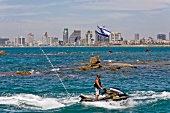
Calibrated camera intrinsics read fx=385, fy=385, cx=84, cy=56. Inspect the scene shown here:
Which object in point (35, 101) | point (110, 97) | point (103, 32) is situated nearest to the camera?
point (110, 97)

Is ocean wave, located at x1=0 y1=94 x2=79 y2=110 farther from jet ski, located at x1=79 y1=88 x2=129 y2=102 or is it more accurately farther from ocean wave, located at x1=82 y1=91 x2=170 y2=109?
ocean wave, located at x1=82 y1=91 x2=170 y2=109

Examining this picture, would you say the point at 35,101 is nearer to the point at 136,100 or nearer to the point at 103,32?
the point at 136,100

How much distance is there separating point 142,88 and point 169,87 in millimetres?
3496

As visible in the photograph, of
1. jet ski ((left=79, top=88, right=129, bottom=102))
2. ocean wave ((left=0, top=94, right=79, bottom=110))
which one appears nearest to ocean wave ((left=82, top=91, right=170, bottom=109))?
jet ski ((left=79, top=88, right=129, bottom=102))

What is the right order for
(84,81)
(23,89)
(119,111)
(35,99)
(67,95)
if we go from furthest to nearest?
(84,81)
(23,89)
(67,95)
(35,99)
(119,111)

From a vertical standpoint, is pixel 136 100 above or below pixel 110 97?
below

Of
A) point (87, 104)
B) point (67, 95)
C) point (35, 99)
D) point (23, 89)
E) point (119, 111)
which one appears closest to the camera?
point (119, 111)

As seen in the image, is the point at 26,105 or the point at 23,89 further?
the point at 23,89

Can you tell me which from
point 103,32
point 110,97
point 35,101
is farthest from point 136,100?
point 103,32

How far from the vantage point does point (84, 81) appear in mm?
54062

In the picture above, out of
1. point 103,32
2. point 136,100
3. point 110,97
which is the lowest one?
point 136,100

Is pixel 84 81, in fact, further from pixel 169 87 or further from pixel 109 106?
pixel 109 106

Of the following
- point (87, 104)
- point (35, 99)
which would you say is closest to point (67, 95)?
point (35, 99)

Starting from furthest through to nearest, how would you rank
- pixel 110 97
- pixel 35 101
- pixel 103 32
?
pixel 103 32
pixel 35 101
pixel 110 97
